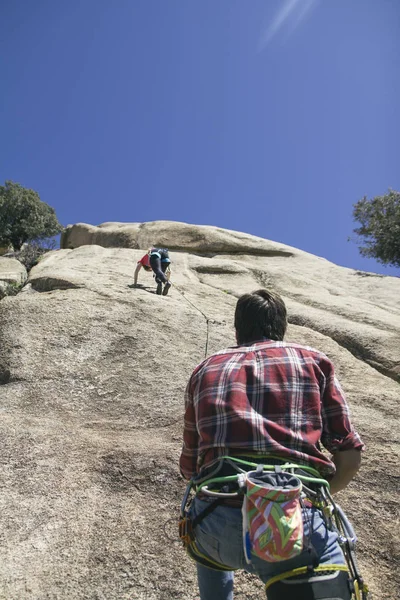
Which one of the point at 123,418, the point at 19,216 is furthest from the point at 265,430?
the point at 19,216

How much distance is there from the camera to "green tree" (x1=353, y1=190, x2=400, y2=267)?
24531 millimetres

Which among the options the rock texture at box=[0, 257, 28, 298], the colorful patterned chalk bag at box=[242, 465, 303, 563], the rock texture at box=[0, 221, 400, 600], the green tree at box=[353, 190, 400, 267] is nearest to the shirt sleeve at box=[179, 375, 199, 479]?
the colorful patterned chalk bag at box=[242, 465, 303, 563]

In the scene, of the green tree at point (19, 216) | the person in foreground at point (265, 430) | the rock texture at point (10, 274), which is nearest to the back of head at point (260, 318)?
the person in foreground at point (265, 430)

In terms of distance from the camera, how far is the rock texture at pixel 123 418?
3.60 meters

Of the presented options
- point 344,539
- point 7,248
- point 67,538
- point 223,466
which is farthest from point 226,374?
point 7,248

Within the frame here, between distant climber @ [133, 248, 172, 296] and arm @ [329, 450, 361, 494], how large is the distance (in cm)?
855

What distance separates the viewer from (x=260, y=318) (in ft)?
8.79

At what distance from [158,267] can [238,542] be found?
9.67m

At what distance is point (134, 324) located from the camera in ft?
27.1

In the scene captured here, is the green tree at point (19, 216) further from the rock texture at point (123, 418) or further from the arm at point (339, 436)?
the arm at point (339, 436)

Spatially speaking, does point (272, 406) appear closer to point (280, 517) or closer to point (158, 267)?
point (280, 517)

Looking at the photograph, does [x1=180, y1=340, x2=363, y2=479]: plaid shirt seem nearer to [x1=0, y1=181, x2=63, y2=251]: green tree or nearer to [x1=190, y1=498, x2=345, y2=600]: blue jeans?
[x1=190, y1=498, x2=345, y2=600]: blue jeans

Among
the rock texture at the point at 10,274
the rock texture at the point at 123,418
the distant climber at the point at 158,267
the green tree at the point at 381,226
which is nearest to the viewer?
the rock texture at the point at 123,418

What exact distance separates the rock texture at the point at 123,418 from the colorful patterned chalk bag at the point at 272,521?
76.1 inches
